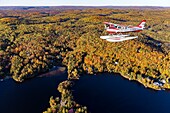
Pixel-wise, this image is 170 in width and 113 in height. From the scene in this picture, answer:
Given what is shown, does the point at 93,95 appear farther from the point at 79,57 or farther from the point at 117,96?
the point at 79,57

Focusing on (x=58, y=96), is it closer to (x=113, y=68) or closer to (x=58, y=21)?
(x=113, y=68)

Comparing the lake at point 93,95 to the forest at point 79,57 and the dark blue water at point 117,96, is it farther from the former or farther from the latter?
the forest at point 79,57

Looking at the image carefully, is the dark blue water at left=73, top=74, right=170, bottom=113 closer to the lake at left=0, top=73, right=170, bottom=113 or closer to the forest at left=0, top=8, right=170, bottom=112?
the lake at left=0, top=73, right=170, bottom=113

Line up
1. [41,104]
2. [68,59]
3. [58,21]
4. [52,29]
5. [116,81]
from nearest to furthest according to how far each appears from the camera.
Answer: [41,104]
[116,81]
[68,59]
[52,29]
[58,21]

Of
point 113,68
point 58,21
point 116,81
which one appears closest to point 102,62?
point 113,68

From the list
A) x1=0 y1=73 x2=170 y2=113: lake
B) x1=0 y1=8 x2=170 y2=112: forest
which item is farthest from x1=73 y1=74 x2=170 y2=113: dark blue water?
x1=0 y1=8 x2=170 y2=112: forest

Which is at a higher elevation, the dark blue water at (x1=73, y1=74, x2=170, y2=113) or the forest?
the forest

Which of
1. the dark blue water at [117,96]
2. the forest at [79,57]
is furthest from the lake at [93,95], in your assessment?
the forest at [79,57]

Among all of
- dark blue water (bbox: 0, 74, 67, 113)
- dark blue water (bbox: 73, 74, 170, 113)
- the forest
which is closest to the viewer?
dark blue water (bbox: 0, 74, 67, 113)
